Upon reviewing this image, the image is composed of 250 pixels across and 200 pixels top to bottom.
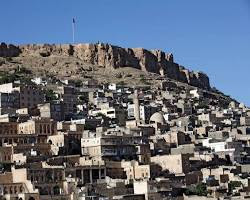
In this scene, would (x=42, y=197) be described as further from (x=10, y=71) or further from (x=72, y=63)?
(x=72, y=63)

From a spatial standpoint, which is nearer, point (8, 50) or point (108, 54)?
point (8, 50)

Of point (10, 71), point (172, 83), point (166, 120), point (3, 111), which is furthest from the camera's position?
point (172, 83)

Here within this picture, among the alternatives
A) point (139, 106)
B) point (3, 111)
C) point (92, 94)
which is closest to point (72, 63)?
point (92, 94)

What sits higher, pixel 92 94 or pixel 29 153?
pixel 92 94

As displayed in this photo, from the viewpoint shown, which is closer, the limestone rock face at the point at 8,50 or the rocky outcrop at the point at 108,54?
the limestone rock face at the point at 8,50

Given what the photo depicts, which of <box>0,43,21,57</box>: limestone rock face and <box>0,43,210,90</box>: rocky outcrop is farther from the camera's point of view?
<box>0,43,210,90</box>: rocky outcrop

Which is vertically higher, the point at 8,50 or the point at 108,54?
the point at 8,50

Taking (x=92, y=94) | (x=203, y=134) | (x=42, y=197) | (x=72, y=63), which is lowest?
(x=42, y=197)

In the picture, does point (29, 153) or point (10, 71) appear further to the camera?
point (10, 71)
